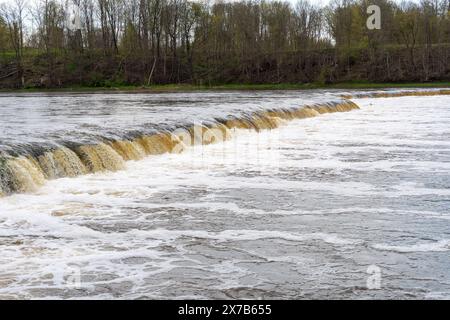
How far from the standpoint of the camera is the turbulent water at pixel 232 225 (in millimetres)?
6473

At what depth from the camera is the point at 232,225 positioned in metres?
8.92

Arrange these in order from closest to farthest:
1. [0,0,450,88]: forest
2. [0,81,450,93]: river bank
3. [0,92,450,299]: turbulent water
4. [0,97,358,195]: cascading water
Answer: [0,92,450,299]: turbulent water → [0,97,358,195]: cascading water → [0,81,450,93]: river bank → [0,0,450,88]: forest

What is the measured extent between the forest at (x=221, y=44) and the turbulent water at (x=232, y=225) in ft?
168

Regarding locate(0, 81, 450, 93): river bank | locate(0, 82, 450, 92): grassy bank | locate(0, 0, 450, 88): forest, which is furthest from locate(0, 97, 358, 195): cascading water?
locate(0, 0, 450, 88): forest

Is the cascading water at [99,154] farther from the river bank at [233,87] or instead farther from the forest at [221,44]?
the forest at [221,44]

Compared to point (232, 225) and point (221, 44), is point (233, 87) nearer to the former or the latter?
point (221, 44)

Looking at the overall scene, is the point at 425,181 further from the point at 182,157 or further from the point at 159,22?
the point at 159,22

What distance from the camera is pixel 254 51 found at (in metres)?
73.1

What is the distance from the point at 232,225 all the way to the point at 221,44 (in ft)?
230

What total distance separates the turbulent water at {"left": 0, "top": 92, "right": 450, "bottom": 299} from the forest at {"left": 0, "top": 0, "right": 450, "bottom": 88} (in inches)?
2014

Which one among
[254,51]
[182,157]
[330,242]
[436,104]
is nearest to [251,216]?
[330,242]

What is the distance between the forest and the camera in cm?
6625

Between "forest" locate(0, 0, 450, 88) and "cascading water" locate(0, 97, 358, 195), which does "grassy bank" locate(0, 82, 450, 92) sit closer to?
"forest" locate(0, 0, 450, 88)

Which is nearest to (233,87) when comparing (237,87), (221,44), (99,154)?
(237,87)
